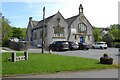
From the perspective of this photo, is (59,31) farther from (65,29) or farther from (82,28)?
(82,28)

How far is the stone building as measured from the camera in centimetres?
5484

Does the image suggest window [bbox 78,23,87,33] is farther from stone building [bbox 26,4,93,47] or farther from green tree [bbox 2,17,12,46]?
green tree [bbox 2,17,12,46]

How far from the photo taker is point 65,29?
5672 cm

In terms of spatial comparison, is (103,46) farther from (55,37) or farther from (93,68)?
(93,68)

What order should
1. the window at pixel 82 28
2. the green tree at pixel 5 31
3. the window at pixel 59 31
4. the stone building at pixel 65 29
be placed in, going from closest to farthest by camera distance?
the green tree at pixel 5 31, the stone building at pixel 65 29, the window at pixel 59 31, the window at pixel 82 28

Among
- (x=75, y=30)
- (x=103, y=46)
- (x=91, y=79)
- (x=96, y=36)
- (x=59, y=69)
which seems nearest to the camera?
(x=91, y=79)

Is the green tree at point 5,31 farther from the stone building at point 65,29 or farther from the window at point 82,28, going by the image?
the window at point 82,28

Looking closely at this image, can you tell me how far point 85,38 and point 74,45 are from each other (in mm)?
19126

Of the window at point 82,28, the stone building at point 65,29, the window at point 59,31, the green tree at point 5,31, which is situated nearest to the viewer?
the green tree at point 5,31

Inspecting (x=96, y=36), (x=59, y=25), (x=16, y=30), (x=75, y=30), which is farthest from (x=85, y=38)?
(x=16, y=30)

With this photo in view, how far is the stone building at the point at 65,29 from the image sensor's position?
5484 centimetres

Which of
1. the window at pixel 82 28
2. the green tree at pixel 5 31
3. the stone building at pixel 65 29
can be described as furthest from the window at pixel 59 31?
the green tree at pixel 5 31

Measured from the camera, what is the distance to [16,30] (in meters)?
87.1

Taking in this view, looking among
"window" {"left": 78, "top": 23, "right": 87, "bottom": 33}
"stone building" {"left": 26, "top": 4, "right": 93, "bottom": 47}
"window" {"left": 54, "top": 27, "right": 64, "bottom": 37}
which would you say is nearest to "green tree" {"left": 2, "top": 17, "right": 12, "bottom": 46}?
"stone building" {"left": 26, "top": 4, "right": 93, "bottom": 47}
